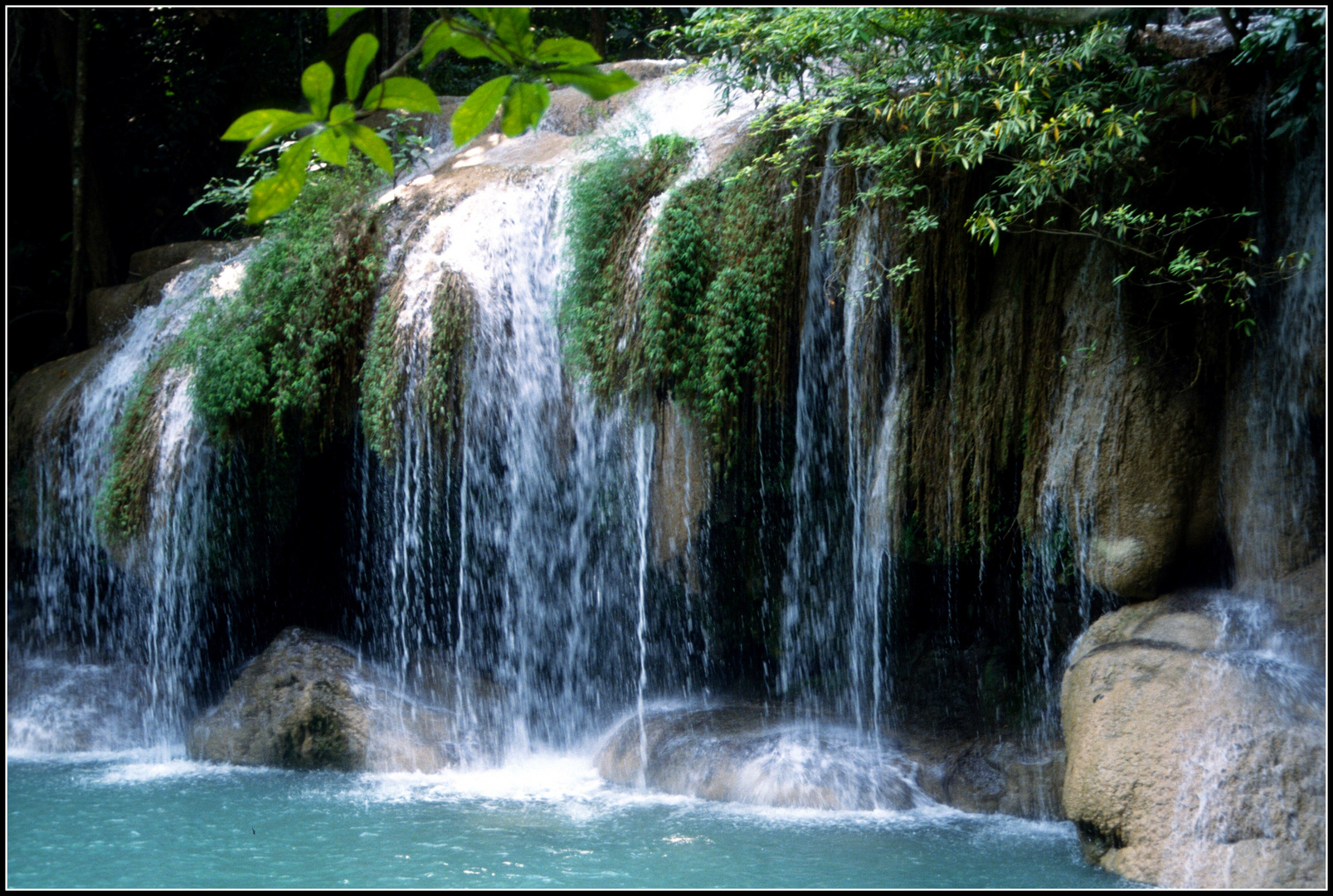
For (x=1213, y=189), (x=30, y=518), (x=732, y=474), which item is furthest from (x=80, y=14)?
(x=1213, y=189)

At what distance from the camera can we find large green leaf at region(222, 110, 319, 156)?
1.68m

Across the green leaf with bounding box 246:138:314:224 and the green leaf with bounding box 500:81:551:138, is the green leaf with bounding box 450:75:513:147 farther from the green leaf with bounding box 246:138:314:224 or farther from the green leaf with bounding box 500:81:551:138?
the green leaf with bounding box 246:138:314:224

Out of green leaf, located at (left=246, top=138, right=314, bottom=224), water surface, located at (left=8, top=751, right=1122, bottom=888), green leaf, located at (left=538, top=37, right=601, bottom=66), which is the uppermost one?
green leaf, located at (left=538, top=37, right=601, bottom=66)

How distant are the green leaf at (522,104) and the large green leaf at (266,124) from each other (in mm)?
332

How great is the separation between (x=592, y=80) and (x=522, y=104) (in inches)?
5.2

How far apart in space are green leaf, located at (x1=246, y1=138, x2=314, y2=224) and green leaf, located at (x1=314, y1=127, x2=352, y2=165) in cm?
2

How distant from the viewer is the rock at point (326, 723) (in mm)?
7566

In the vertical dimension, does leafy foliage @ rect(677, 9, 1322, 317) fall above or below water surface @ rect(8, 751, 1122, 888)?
above

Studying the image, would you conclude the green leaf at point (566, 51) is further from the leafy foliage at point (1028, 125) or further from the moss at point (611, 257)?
the moss at point (611, 257)

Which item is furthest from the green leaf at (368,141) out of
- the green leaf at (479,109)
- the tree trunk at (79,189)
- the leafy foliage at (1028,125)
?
the tree trunk at (79,189)

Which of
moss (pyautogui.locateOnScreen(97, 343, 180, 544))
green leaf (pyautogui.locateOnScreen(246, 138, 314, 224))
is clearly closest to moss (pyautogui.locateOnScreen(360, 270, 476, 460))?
moss (pyautogui.locateOnScreen(97, 343, 180, 544))

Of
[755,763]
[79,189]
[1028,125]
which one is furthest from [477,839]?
[79,189]

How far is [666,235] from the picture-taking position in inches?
274

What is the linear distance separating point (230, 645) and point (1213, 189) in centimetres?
853
